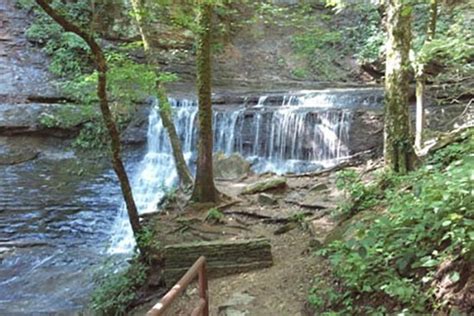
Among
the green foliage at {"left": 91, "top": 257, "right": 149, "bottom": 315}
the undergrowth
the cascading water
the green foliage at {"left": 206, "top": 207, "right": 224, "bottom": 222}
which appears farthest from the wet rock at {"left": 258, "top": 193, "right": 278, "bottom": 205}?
the cascading water

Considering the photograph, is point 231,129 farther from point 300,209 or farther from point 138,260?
point 138,260

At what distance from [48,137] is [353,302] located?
444 inches

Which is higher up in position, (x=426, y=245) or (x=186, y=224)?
(x=426, y=245)

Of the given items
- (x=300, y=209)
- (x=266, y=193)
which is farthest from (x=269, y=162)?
(x=300, y=209)

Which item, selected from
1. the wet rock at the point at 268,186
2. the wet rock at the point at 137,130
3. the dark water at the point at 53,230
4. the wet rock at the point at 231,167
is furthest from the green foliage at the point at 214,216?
the wet rock at the point at 137,130

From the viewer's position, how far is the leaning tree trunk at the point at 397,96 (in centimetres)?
645

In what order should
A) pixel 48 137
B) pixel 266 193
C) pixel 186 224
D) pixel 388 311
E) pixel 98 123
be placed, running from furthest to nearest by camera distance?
pixel 48 137 → pixel 98 123 → pixel 266 193 → pixel 186 224 → pixel 388 311

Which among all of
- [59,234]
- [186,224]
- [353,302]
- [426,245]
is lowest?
[59,234]

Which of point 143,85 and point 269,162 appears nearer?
point 143,85

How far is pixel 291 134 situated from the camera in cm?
1214

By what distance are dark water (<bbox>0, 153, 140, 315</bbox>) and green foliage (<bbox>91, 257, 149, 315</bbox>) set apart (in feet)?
1.69

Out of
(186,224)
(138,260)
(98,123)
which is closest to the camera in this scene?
(138,260)

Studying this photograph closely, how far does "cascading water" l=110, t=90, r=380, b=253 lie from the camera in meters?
11.6

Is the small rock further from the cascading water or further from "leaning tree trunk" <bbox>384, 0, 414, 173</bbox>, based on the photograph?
"leaning tree trunk" <bbox>384, 0, 414, 173</bbox>
